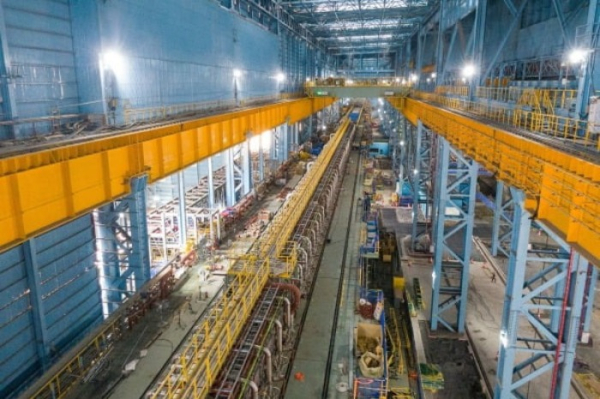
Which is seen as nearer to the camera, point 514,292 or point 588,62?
point 514,292

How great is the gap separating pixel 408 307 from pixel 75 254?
11.4 metres

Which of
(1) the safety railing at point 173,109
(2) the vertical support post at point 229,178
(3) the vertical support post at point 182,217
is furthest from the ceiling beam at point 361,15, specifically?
(3) the vertical support post at point 182,217

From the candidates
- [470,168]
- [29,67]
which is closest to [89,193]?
[29,67]

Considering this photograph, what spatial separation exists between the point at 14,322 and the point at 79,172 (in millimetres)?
4507

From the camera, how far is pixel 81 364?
9.80 metres

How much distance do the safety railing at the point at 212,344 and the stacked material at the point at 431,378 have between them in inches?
207

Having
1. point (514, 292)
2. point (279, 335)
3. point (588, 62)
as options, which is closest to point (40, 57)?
point (279, 335)

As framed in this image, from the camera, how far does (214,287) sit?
14.5m

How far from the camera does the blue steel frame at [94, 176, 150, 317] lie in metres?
13.7

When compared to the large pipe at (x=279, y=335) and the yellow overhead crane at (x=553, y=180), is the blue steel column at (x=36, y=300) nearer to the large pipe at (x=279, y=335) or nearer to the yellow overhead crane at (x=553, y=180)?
the large pipe at (x=279, y=335)

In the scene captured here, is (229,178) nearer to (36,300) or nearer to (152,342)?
(152,342)

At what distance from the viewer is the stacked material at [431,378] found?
12273 mm

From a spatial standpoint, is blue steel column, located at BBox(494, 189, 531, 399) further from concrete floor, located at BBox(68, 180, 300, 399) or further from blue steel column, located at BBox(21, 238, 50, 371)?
blue steel column, located at BBox(21, 238, 50, 371)

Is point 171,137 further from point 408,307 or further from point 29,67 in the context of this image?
point 408,307
